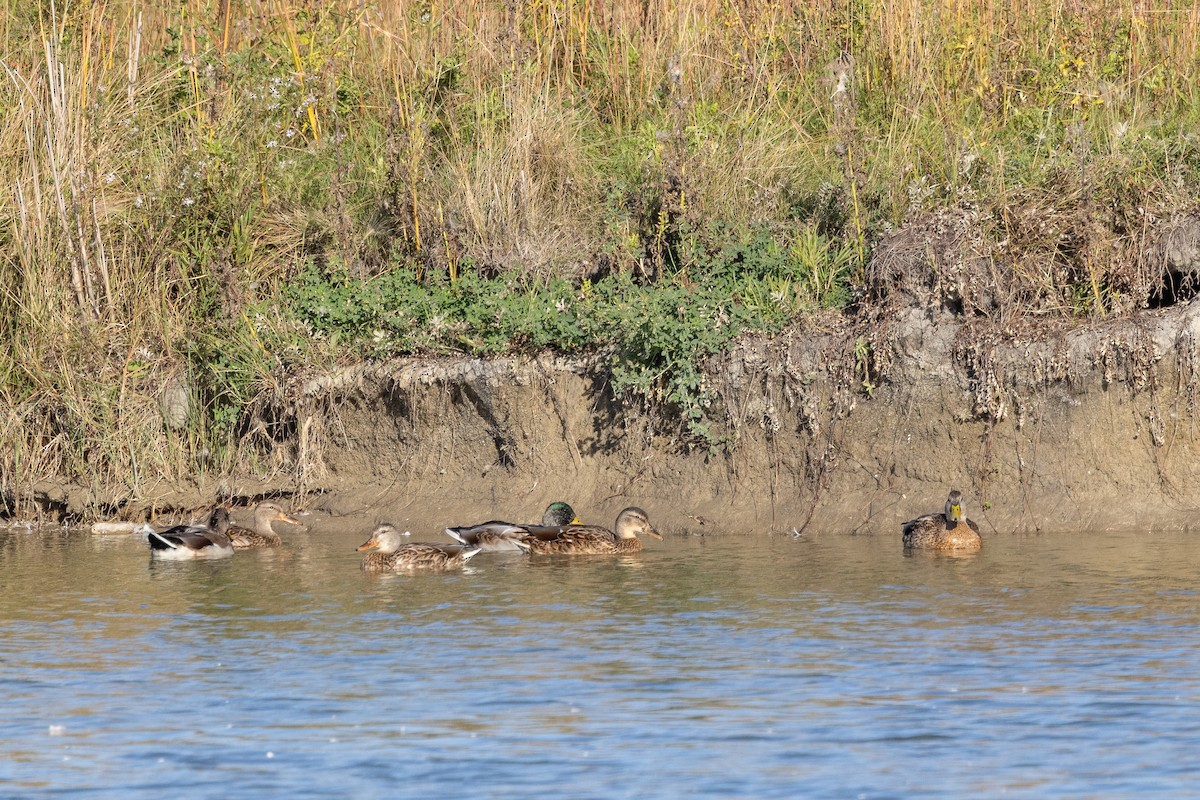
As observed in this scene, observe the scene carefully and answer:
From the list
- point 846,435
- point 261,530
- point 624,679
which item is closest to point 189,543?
point 261,530

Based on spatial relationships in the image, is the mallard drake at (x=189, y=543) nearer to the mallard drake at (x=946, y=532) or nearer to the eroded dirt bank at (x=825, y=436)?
the eroded dirt bank at (x=825, y=436)

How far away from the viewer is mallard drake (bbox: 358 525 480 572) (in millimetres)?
11547

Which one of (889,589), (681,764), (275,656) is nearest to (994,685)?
(681,764)

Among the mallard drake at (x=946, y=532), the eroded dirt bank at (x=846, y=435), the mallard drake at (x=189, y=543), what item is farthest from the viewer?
the eroded dirt bank at (x=846, y=435)

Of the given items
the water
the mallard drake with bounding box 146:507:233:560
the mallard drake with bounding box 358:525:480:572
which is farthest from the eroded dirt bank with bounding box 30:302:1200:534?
the mallard drake with bounding box 358:525:480:572

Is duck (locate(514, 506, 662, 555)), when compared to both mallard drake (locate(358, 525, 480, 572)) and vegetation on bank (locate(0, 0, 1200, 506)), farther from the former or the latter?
vegetation on bank (locate(0, 0, 1200, 506))

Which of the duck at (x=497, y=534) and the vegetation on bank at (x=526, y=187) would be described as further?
the vegetation on bank at (x=526, y=187)

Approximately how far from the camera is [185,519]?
14109 mm

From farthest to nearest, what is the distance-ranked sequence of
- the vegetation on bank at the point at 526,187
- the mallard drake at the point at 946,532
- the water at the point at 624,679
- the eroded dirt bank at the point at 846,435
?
the vegetation on bank at the point at 526,187, the eroded dirt bank at the point at 846,435, the mallard drake at the point at 946,532, the water at the point at 624,679

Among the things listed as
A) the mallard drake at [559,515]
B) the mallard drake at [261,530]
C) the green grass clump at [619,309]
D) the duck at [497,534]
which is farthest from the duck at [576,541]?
the mallard drake at [261,530]

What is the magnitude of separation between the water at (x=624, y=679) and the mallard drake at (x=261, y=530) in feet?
4.82

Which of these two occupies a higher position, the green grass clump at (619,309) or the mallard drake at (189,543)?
the green grass clump at (619,309)

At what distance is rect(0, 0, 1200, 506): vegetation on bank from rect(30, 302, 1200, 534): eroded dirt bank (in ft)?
0.93

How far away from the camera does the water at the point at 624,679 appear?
6289 mm
